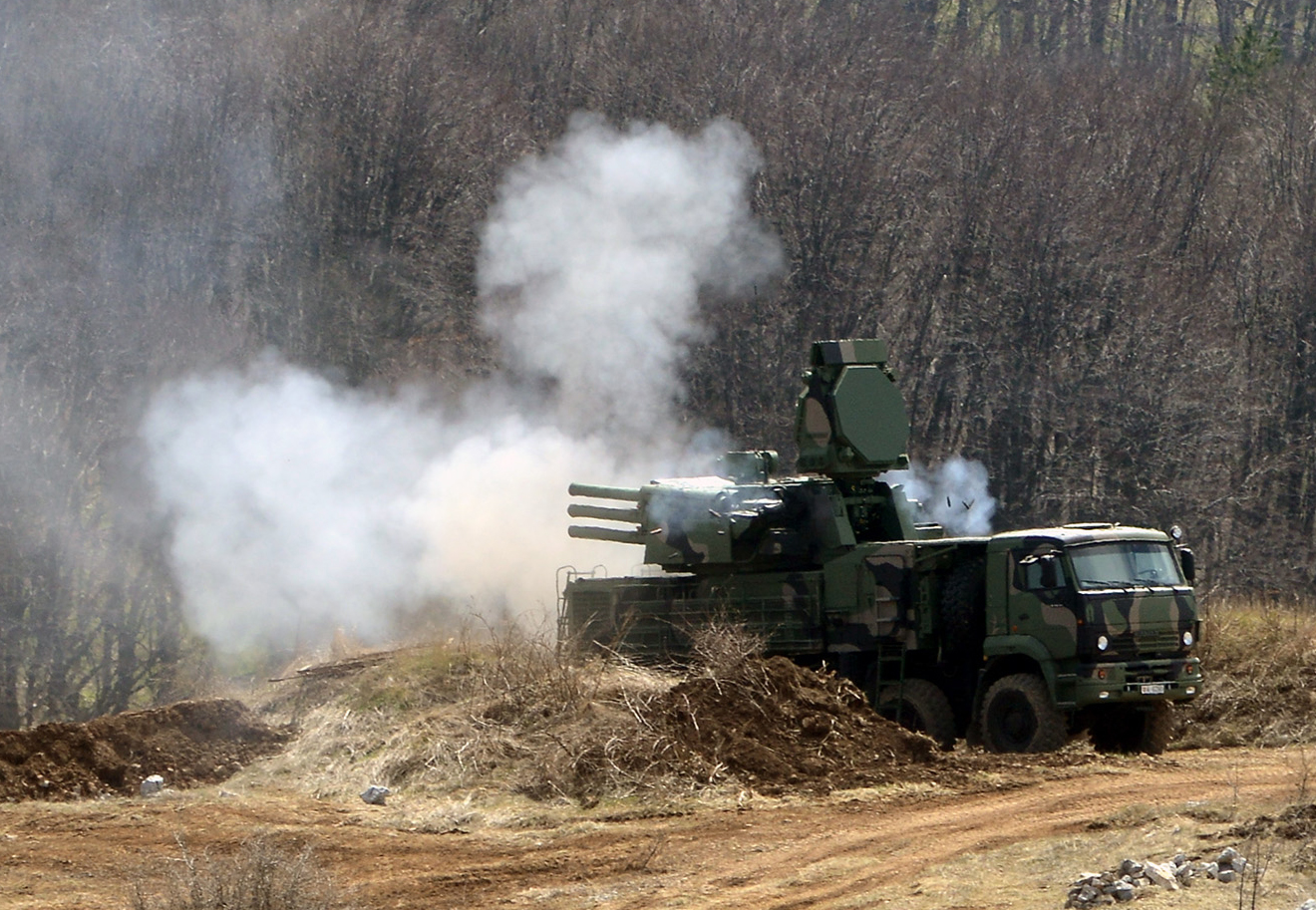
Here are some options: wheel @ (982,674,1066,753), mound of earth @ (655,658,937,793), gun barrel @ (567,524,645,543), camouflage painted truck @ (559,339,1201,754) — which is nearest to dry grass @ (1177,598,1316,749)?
camouflage painted truck @ (559,339,1201,754)

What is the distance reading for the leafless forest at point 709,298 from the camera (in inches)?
1147

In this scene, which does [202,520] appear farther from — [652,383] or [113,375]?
[652,383]

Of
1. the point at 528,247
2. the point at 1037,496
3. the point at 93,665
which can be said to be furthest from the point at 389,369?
the point at 1037,496

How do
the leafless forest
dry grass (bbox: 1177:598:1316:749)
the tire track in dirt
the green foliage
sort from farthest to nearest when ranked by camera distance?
the green foliage
the leafless forest
dry grass (bbox: 1177:598:1316:749)
the tire track in dirt

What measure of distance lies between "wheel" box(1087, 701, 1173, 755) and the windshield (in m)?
1.16

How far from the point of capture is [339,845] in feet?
38.6

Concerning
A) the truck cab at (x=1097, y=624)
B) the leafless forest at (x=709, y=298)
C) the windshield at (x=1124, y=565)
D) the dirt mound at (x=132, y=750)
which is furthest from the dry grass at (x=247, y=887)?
the leafless forest at (x=709, y=298)

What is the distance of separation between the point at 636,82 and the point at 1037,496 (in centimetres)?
1136

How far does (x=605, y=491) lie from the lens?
19.3 metres

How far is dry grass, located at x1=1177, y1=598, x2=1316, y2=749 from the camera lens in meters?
16.8

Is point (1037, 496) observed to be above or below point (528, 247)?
below

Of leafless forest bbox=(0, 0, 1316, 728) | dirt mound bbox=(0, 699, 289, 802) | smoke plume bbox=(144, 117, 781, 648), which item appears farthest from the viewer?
leafless forest bbox=(0, 0, 1316, 728)

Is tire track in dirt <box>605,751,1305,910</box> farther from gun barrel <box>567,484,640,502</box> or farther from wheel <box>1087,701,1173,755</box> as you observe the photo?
gun barrel <box>567,484,640,502</box>

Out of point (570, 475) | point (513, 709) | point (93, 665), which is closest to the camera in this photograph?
point (513, 709)
